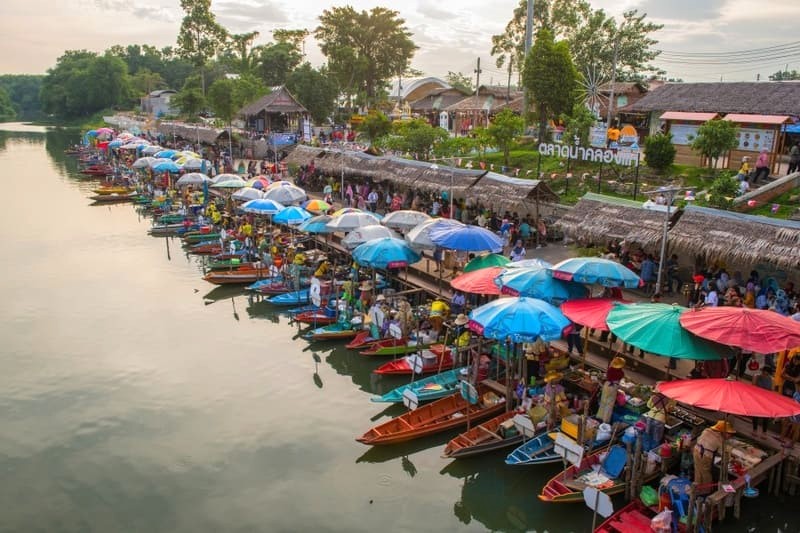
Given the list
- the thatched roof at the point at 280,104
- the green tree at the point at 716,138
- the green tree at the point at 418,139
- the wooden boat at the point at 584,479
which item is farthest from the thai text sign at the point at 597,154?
the thatched roof at the point at 280,104

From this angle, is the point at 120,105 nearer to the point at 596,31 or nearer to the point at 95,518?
the point at 596,31

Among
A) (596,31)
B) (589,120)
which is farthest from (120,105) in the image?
(589,120)

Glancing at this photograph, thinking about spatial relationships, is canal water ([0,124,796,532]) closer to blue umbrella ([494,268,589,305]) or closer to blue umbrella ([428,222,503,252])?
blue umbrella ([494,268,589,305])

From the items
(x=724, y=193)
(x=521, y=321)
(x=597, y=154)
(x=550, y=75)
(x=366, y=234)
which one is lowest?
(x=521, y=321)

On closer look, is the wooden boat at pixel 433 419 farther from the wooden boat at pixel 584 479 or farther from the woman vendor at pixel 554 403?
the wooden boat at pixel 584 479

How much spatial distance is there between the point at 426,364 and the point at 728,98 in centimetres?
2180

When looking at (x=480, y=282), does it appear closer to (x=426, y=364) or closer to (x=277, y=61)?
(x=426, y=364)

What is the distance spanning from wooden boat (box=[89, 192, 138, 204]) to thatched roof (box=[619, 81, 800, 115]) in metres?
31.8

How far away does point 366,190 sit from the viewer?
30562mm

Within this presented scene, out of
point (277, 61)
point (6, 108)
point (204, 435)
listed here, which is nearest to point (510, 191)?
point (204, 435)

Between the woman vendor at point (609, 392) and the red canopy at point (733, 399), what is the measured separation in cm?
174

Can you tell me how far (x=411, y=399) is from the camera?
13.6m

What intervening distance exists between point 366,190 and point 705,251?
1785cm

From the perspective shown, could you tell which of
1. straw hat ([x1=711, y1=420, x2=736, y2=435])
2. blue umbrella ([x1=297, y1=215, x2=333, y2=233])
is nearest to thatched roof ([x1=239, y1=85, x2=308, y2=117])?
blue umbrella ([x1=297, y1=215, x2=333, y2=233])
